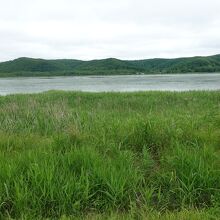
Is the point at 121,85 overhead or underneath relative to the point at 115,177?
underneath

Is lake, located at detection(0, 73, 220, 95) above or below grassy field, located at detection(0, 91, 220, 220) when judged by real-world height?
below

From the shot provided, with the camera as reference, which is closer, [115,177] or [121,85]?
[115,177]

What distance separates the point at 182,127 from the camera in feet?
22.0

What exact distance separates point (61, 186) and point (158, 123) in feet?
→ 9.95

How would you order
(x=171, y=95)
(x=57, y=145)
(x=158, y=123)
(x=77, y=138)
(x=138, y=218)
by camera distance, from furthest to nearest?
(x=171, y=95)
(x=158, y=123)
(x=77, y=138)
(x=57, y=145)
(x=138, y=218)

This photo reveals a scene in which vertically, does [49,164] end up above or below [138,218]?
above

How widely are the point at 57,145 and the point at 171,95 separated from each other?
61.5ft

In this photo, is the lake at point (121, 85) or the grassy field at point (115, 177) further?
the lake at point (121, 85)

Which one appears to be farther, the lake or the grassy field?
the lake

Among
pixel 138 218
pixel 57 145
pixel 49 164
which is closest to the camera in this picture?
pixel 138 218

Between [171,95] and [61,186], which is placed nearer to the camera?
[61,186]

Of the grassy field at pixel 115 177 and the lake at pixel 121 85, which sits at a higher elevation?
the grassy field at pixel 115 177

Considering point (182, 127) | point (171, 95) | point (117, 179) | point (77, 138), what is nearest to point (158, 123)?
point (182, 127)

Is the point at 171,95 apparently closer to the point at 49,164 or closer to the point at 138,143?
the point at 138,143
